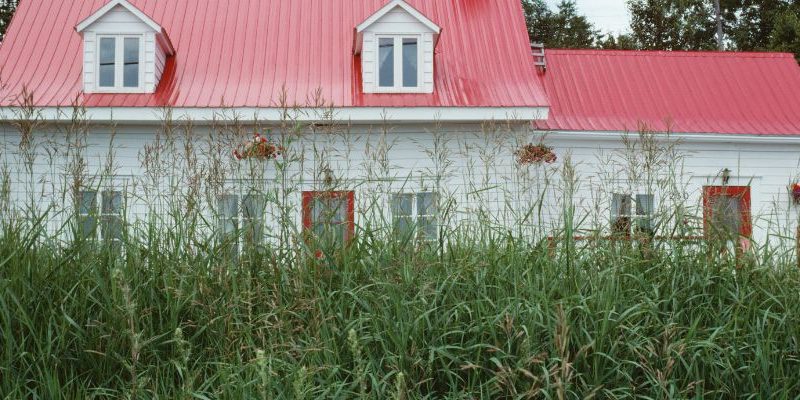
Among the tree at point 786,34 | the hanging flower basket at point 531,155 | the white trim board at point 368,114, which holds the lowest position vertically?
the hanging flower basket at point 531,155

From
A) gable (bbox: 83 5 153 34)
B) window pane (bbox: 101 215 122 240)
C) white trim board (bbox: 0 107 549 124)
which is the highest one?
gable (bbox: 83 5 153 34)

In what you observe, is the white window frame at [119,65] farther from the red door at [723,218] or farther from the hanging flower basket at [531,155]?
the red door at [723,218]

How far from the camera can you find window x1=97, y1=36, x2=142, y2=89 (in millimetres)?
12039

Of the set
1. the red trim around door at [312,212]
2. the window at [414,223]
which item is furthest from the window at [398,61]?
the red trim around door at [312,212]

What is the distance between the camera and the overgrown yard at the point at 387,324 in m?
3.56

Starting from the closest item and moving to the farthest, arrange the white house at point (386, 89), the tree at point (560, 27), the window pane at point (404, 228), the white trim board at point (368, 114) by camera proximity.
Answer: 1. the window pane at point (404, 228)
2. the white trim board at point (368, 114)
3. the white house at point (386, 89)
4. the tree at point (560, 27)

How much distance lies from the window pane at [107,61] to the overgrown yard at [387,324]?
336 inches

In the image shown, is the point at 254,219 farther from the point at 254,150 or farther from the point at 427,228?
the point at 427,228

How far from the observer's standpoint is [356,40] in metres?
12.3

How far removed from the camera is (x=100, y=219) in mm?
4305

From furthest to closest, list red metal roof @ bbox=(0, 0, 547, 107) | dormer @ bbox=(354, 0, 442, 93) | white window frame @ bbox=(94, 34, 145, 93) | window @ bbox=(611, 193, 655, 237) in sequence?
dormer @ bbox=(354, 0, 442, 93) < white window frame @ bbox=(94, 34, 145, 93) < red metal roof @ bbox=(0, 0, 547, 107) < window @ bbox=(611, 193, 655, 237)

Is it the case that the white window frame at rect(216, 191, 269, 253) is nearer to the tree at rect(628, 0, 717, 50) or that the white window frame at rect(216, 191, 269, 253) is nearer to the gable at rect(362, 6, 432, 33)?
the gable at rect(362, 6, 432, 33)

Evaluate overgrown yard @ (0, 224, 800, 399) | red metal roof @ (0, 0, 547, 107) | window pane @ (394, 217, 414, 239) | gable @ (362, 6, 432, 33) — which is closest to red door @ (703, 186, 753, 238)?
overgrown yard @ (0, 224, 800, 399)

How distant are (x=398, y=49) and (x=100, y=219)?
8380 mm
